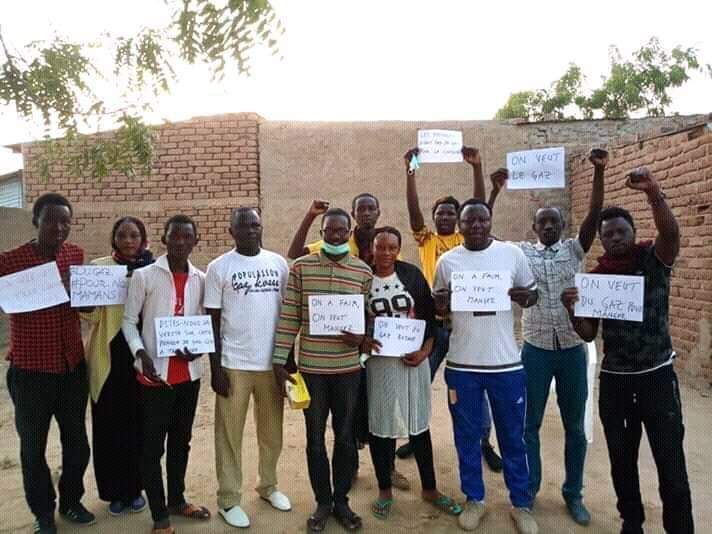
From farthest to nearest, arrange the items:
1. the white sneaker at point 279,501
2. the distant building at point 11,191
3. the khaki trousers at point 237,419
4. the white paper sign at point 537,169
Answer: the distant building at point 11,191, the white paper sign at point 537,169, the white sneaker at point 279,501, the khaki trousers at point 237,419

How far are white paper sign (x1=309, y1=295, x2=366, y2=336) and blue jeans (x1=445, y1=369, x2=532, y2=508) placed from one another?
25.8 inches

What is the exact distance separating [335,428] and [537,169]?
230cm

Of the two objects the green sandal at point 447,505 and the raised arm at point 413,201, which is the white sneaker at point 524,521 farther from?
the raised arm at point 413,201

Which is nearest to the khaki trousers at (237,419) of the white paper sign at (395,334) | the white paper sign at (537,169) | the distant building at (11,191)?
the white paper sign at (395,334)

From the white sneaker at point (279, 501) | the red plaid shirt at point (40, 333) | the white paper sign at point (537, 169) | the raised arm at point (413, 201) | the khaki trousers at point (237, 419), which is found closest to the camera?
the red plaid shirt at point (40, 333)

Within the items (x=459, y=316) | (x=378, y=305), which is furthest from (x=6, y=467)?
(x=459, y=316)

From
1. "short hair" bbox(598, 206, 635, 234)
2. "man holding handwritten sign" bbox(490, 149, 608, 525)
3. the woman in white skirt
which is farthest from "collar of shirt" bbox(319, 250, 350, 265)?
"short hair" bbox(598, 206, 635, 234)

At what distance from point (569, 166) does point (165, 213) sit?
6.80 meters

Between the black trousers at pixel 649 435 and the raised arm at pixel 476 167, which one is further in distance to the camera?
the raised arm at pixel 476 167

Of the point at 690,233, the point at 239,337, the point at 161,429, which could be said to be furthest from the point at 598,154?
the point at 690,233

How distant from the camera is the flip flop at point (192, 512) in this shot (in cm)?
320

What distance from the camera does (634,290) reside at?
260 centimetres

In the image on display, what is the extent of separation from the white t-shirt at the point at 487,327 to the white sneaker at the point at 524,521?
2.78 ft

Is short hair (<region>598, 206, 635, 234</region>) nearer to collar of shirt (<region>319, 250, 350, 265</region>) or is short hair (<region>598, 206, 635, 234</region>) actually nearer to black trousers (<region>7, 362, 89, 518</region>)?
collar of shirt (<region>319, 250, 350, 265</region>)
